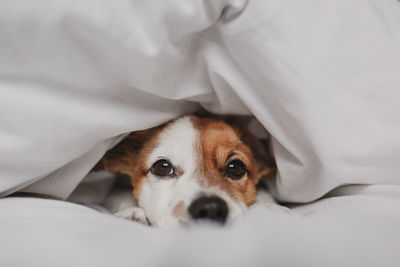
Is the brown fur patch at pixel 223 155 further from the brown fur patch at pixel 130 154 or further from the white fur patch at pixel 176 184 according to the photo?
the brown fur patch at pixel 130 154

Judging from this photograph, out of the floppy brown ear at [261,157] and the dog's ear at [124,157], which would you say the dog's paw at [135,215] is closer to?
the dog's ear at [124,157]

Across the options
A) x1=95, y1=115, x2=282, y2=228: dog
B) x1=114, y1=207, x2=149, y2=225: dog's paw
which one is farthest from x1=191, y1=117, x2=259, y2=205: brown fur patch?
x1=114, y1=207, x2=149, y2=225: dog's paw

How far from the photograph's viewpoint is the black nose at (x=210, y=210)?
0.95 m

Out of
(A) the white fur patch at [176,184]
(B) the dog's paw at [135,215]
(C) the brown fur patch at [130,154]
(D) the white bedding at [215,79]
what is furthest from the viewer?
(C) the brown fur patch at [130,154]

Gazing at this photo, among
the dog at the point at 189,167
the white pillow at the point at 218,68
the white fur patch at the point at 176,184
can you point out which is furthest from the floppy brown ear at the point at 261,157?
the white pillow at the point at 218,68

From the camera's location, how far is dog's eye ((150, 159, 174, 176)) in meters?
1.19

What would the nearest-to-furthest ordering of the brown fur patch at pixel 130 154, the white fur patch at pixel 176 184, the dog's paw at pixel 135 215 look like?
the white fur patch at pixel 176 184
the dog's paw at pixel 135 215
the brown fur patch at pixel 130 154

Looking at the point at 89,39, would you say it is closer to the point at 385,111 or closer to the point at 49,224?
the point at 49,224

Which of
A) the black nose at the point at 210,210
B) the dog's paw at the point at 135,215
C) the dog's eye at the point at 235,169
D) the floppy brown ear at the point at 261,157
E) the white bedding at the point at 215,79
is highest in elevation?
the white bedding at the point at 215,79

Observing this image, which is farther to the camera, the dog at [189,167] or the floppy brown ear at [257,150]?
the floppy brown ear at [257,150]

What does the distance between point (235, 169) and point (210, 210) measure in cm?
31

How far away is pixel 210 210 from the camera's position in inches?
37.3

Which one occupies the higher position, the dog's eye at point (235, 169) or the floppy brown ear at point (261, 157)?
the dog's eye at point (235, 169)

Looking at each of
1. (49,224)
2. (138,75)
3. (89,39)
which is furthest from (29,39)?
(49,224)
